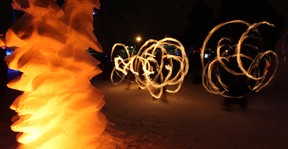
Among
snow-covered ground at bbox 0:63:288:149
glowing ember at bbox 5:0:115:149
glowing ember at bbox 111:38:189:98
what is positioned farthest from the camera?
glowing ember at bbox 111:38:189:98

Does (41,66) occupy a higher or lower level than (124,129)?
higher

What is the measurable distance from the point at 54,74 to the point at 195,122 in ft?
14.5

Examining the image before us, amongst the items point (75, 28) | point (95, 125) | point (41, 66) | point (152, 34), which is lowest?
point (152, 34)

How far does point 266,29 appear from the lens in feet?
58.7

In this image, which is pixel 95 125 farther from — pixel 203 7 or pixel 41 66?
pixel 203 7

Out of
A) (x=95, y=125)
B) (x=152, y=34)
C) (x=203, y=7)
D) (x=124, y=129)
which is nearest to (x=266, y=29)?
(x=203, y=7)

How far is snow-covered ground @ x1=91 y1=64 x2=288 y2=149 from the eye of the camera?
5.39m

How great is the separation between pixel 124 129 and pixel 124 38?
24.3 metres

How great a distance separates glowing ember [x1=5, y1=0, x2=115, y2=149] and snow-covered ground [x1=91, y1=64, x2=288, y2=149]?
5.25 ft

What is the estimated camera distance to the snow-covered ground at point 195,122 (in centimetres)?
539

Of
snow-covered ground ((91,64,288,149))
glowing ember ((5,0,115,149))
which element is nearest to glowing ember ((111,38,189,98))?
snow-covered ground ((91,64,288,149))

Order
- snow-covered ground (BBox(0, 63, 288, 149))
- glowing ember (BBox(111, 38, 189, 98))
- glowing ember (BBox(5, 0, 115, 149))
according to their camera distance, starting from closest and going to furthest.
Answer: glowing ember (BBox(5, 0, 115, 149))
snow-covered ground (BBox(0, 63, 288, 149))
glowing ember (BBox(111, 38, 189, 98))

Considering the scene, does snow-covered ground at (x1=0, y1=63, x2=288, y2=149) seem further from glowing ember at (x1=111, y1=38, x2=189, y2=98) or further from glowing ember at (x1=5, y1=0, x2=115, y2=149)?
glowing ember at (x1=5, y1=0, x2=115, y2=149)

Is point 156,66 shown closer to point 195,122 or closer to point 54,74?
point 195,122
